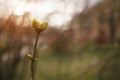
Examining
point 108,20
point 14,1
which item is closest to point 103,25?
point 108,20

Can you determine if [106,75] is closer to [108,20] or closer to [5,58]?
[108,20]

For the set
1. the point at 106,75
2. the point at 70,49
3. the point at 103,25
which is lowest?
the point at 106,75

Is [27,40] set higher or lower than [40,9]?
lower

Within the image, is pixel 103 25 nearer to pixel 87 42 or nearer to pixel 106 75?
pixel 87 42

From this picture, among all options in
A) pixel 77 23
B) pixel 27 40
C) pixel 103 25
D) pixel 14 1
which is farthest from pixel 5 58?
pixel 103 25

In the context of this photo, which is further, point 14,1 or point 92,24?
point 92,24

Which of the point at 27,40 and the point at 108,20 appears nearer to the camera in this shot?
the point at 27,40
